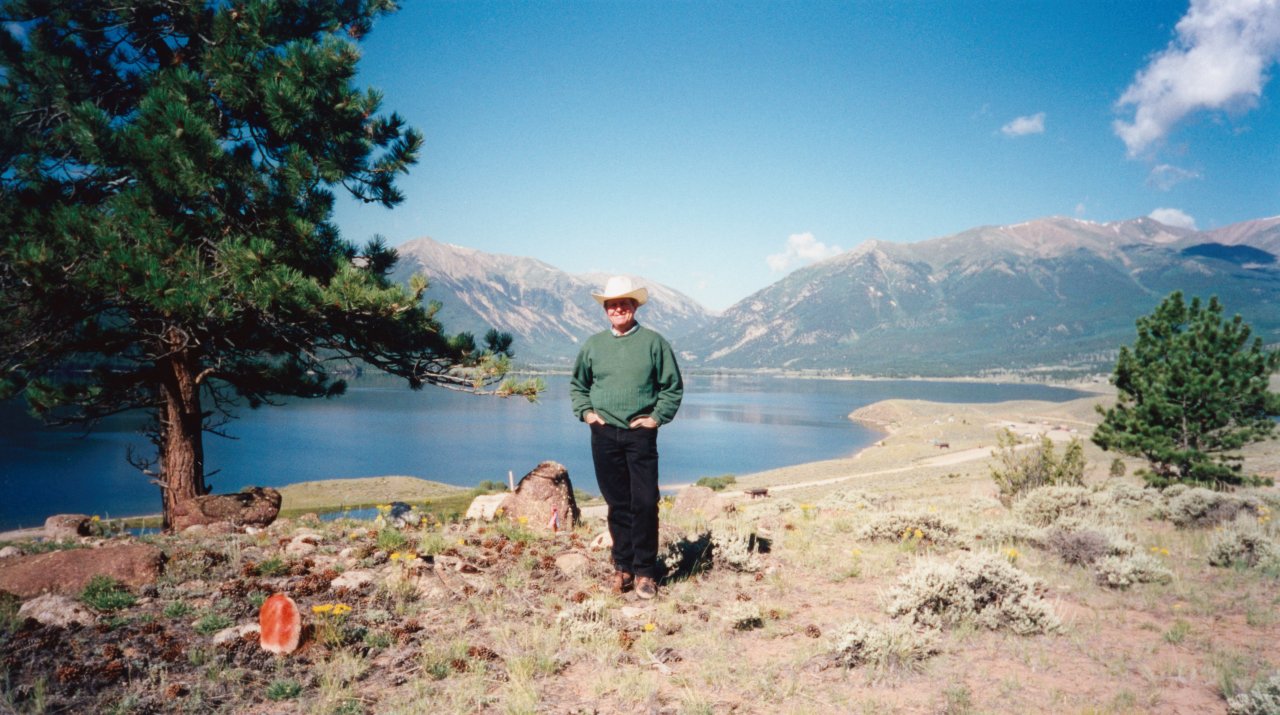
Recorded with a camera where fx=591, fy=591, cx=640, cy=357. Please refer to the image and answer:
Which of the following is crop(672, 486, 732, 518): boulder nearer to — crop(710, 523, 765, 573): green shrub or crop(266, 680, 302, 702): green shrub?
crop(710, 523, 765, 573): green shrub

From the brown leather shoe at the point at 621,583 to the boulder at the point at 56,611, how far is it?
367 centimetres

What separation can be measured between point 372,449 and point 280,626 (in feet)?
233

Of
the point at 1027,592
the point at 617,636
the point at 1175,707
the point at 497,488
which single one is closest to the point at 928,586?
the point at 1027,592

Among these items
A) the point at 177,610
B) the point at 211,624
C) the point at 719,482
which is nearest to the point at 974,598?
the point at 211,624

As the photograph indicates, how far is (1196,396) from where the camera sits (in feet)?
57.1

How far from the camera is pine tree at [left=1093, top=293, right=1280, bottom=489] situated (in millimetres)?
17062

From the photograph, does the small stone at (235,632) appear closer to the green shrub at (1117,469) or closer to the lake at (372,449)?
the lake at (372,449)

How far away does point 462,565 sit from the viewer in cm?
554

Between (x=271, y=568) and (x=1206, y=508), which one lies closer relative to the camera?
(x=271, y=568)

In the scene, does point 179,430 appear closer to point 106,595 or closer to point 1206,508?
point 106,595

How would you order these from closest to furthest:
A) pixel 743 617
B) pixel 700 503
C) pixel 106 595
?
pixel 106 595 < pixel 743 617 < pixel 700 503

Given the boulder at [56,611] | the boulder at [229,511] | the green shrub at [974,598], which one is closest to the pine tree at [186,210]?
the boulder at [229,511]

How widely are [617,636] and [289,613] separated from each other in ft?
7.12

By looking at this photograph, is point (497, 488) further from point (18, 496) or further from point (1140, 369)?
point (1140, 369)
